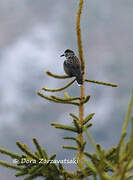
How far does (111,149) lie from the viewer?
21.6 feet

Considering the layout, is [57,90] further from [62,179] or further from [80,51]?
[62,179]

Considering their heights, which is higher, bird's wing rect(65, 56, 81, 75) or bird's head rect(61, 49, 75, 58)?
bird's head rect(61, 49, 75, 58)

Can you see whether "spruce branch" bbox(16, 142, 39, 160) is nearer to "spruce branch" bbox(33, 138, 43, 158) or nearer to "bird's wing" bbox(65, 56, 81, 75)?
"spruce branch" bbox(33, 138, 43, 158)

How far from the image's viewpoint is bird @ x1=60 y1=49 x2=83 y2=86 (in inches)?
342

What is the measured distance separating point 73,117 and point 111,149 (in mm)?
1250

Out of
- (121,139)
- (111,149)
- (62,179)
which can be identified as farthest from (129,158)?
(62,179)

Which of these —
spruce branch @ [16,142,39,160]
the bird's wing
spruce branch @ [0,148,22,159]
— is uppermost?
the bird's wing

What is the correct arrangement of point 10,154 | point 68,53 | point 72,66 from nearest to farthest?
point 10,154 < point 72,66 < point 68,53

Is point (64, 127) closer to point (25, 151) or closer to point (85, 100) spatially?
point (85, 100)

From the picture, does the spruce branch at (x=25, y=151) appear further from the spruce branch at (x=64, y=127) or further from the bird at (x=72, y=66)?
the bird at (x=72, y=66)

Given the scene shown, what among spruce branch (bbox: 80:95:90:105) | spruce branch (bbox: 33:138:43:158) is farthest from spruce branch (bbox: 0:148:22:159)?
spruce branch (bbox: 80:95:90:105)

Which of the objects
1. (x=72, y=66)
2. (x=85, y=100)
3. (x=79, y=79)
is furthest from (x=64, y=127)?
(x=72, y=66)

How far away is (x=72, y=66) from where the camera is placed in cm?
952

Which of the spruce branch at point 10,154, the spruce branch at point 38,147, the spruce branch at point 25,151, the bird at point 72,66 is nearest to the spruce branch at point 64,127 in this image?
the spruce branch at point 38,147
